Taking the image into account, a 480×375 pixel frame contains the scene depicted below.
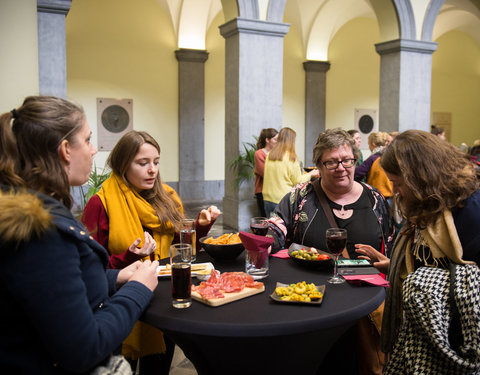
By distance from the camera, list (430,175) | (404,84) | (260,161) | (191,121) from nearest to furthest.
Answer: (430,175)
(260,161)
(404,84)
(191,121)

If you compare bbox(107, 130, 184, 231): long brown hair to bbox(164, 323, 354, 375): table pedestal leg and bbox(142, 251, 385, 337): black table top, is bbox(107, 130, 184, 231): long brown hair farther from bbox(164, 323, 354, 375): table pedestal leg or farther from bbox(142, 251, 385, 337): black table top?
bbox(164, 323, 354, 375): table pedestal leg

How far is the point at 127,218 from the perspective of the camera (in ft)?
7.93

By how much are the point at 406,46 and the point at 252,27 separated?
136 inches

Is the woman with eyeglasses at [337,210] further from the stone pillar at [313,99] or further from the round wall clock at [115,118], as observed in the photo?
the stone pillar at [313,99]

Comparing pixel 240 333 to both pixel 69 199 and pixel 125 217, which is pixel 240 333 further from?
pixel 125 217

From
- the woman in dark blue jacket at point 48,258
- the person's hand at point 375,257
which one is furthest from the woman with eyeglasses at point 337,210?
the woman in dark blue jacket at point 48,258

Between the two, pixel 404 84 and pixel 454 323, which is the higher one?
pixel 404 84

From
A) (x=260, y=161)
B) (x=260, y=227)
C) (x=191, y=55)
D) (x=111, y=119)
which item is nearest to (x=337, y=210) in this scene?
(x=260, y=227)

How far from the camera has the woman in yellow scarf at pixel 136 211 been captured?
7.84 feet

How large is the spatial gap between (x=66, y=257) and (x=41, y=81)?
506 centimetres

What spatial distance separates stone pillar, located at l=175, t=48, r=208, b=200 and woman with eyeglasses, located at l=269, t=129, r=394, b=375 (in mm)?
8345

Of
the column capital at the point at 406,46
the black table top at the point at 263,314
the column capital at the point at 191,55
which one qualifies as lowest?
the black table top at the point at 263,314

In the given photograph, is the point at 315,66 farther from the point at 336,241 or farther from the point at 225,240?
the point at 336,241

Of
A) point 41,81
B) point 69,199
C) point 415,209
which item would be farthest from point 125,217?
point 41,81
